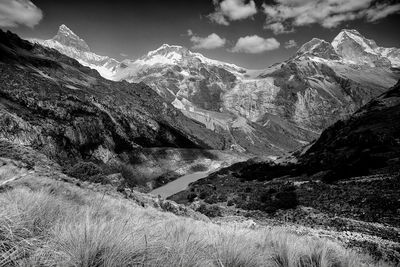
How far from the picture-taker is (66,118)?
331 ft

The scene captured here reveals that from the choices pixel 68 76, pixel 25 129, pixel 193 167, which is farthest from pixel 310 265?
pixel 68 76

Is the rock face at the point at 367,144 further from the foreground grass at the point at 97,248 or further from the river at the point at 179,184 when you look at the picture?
the river at the point at 179,184

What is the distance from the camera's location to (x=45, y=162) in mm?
23000

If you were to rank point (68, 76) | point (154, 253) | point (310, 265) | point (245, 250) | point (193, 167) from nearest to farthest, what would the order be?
point (154, 253)
point (245, 250)
point (310, 265)
point (193, 167)
point (68, 76)

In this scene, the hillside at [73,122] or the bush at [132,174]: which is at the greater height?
the hillside at [73,122]

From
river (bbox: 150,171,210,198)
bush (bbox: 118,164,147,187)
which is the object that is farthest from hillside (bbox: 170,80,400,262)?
bush (bbox: 118,164,147,187)

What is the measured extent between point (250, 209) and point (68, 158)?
7787cm

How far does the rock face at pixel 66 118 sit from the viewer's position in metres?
84.3

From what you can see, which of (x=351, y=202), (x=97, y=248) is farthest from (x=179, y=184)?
(x=97, y=248)

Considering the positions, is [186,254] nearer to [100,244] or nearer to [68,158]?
[100,244]

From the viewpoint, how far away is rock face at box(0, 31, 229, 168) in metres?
84.3

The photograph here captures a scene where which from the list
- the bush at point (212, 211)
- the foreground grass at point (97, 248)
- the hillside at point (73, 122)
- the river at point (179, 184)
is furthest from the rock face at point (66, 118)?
the foreground grass at point (97, 248)

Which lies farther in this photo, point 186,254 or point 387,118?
point 387,118

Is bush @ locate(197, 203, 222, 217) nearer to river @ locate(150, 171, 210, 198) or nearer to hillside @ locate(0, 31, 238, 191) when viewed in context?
hillside @ locate(0, 31, 238, 191)
